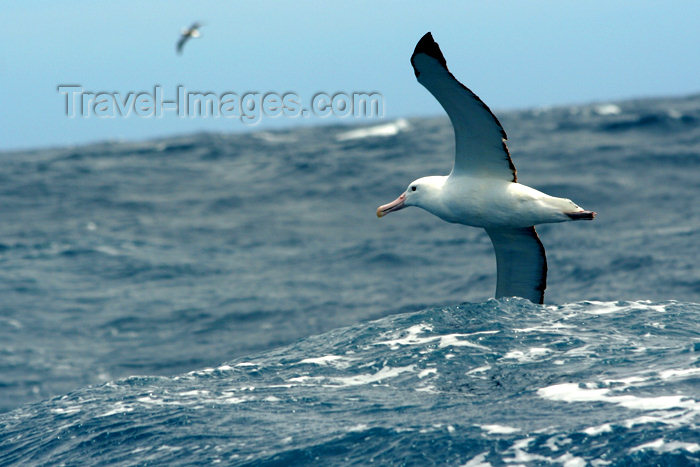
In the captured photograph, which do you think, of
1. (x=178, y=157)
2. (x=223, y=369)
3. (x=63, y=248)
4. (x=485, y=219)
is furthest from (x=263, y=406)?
(x=178, y=157)

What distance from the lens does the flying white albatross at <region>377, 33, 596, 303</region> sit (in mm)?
8453

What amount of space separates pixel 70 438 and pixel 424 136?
1402 inches

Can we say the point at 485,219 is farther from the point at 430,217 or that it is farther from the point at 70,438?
the point at 430,217

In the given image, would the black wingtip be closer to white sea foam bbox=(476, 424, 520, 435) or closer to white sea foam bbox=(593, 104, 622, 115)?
white sea foam bbox=(476, 424, 520, 435)

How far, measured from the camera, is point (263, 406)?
7949mm

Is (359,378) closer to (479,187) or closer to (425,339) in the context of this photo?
(425,339)

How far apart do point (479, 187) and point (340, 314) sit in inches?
293

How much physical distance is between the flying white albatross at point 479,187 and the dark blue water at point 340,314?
1.02 m

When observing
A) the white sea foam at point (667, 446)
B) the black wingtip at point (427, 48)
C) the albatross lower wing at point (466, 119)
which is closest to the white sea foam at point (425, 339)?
the albatross lower wing at point (466, 119)

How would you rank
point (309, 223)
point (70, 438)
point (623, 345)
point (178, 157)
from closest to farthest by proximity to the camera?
point (70, 438)
point (623, 345)
point (309, 223)
point (178, 157)

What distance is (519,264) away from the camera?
10.6 metres

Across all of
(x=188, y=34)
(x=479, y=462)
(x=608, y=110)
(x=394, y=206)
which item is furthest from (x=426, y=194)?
(x=608, y=110)

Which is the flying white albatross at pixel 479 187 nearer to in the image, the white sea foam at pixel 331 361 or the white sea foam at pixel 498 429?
the white sea foam at pixel 331 361

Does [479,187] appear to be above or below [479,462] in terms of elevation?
above
